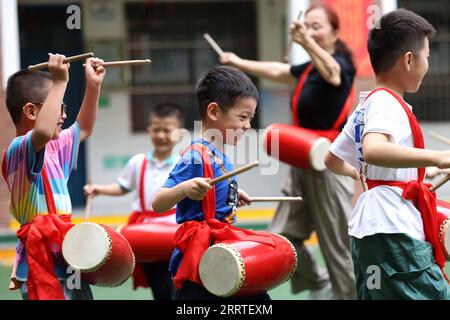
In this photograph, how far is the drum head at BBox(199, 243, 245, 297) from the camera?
305 cm

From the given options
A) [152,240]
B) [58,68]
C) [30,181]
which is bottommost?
[152,240]

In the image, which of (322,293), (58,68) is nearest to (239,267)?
(58,68)

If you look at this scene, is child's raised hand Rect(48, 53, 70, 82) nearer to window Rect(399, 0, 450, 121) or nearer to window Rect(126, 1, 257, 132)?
window Rect(126, 1, 257, 132)

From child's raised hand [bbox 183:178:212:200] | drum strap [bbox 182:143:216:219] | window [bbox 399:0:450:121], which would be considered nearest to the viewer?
child's raised hand [bbox 183:178:212:200]

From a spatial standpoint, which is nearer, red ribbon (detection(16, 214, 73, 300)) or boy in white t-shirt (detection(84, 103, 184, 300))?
red ribbon (detection(16, 214, 73, 300))

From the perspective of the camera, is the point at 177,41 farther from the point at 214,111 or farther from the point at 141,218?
the point at 214,111

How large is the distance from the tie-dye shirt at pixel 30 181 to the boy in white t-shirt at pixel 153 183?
1266 millimetres

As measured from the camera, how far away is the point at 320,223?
525cm

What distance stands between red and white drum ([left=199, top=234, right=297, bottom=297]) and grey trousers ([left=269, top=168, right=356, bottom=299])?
2.02 m

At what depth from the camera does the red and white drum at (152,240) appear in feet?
14.5

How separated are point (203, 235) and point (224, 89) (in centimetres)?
57

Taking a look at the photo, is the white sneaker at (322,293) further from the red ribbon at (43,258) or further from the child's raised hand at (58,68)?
the child's raised hand at (58,68)

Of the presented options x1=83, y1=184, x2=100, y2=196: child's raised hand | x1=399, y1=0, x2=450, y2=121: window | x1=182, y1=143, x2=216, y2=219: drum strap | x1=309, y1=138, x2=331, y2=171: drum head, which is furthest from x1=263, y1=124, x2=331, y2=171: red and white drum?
x1=399, y1=0, x2=450, y2=121: window

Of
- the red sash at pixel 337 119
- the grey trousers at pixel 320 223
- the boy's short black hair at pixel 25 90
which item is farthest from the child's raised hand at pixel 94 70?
the grey trousers at pixel 320 223
